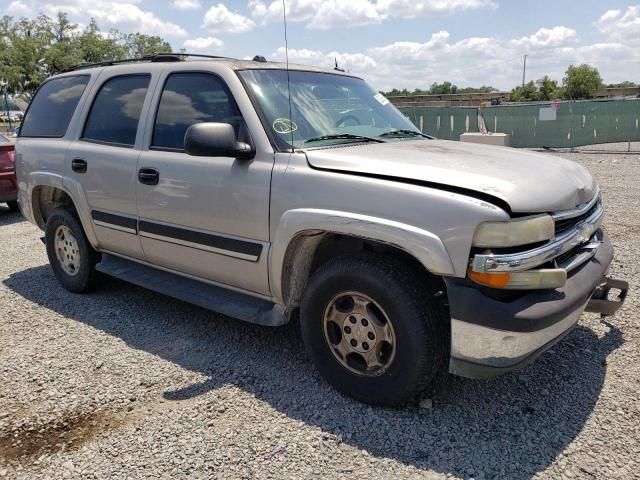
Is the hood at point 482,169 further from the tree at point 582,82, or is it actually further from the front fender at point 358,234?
the tree at point 582,82

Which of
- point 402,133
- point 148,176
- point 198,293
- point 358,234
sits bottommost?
point 198,293

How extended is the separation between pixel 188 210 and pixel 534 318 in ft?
7.35

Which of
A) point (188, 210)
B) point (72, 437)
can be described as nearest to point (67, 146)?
point (188, 210)

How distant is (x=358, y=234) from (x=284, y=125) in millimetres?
964

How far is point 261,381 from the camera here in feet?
11.0

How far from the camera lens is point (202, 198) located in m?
3.47

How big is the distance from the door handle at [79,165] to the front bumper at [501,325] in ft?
10.5

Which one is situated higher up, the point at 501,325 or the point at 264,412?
the point at 501,325

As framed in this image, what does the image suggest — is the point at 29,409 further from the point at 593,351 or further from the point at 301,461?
the point at 593,351

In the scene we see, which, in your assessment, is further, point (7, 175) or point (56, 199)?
point (7, 175)

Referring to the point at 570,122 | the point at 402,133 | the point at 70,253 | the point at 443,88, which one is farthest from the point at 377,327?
the point at 443,88

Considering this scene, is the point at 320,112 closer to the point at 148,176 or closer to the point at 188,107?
the point at 188,107

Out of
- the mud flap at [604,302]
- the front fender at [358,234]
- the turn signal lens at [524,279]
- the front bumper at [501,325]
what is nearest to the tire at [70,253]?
the front fender at [358,234]

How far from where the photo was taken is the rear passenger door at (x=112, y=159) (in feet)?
13.2
